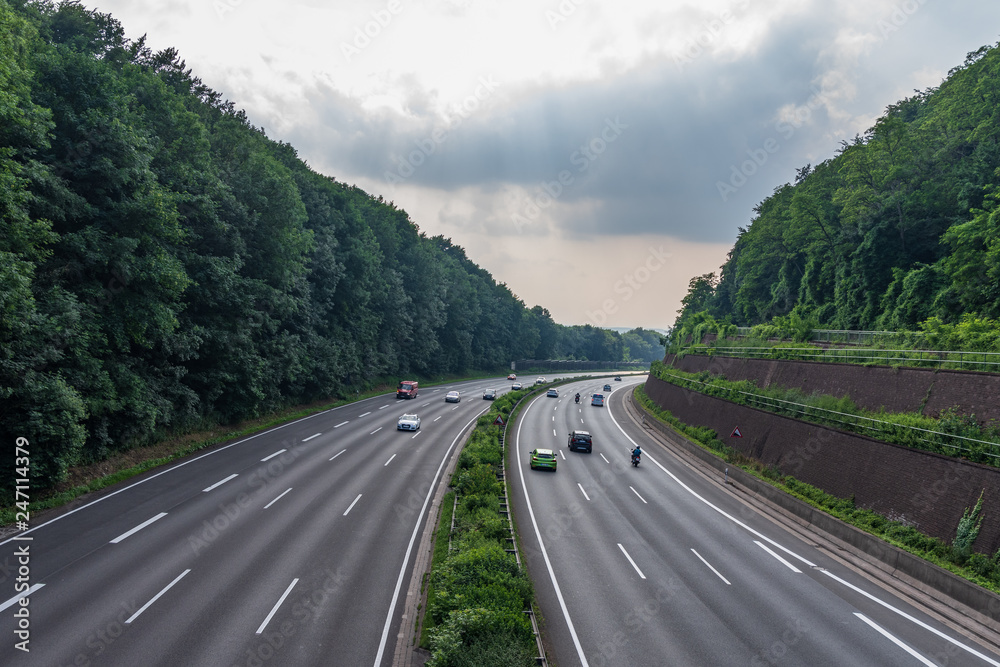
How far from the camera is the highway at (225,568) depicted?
11.0 metres

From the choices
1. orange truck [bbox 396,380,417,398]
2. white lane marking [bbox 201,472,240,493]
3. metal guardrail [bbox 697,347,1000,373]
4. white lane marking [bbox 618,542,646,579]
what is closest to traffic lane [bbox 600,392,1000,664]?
white lane marking [bbox 618,542,646,579]

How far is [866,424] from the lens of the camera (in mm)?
22047

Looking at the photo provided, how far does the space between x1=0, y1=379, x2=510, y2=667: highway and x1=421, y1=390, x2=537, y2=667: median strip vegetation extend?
126 centimetres

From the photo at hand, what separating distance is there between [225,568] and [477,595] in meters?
7.47

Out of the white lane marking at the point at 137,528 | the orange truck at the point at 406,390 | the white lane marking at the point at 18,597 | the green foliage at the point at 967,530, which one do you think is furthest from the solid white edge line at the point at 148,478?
the green foliage at the point at 967,530

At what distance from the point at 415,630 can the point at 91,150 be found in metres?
23.0

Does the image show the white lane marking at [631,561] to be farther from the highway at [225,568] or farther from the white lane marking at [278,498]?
the white lane marking at [278,498]

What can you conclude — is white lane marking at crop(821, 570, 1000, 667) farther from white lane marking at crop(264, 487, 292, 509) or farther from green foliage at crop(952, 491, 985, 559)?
white lane marking at crop(264, 487, 292, 509)

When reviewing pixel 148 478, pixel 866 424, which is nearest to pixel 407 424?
pixel 148 478

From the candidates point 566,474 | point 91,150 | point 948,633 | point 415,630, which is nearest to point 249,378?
point 91,150

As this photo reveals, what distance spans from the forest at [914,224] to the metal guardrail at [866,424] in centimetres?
644

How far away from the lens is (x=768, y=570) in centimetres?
1688

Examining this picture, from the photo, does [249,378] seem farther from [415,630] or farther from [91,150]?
[415,630]

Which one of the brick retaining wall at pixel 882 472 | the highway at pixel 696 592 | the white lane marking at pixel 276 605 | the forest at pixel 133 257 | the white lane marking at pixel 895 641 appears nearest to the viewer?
the white lane marking at pixel 276 605
